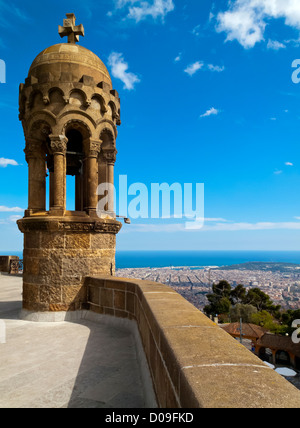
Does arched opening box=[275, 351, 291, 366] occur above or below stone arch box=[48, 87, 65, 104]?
below

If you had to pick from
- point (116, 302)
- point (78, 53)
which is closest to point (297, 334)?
point (116, 302)

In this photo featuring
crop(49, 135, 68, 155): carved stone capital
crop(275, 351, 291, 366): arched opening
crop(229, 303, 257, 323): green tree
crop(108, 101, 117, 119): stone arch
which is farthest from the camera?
crop(229, 303, 257, 323): green tree

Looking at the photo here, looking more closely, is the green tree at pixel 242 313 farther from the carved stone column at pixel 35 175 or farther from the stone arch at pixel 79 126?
the stone arch at pixel 79 126

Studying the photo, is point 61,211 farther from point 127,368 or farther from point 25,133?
point 127,368

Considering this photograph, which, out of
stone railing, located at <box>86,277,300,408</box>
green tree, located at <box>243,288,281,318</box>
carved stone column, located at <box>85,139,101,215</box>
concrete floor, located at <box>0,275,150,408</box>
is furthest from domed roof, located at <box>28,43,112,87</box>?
green tree, located at <box>243,288,281,318</box>

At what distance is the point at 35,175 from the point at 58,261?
7.31ft

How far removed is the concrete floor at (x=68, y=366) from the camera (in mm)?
2947

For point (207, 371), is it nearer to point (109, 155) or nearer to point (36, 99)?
point (109, 155)

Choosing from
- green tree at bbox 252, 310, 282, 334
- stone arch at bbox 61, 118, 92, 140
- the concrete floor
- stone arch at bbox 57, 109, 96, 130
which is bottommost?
green tree at bbox 252, 310, 282, 334

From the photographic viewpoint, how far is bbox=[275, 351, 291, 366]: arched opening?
107 feet

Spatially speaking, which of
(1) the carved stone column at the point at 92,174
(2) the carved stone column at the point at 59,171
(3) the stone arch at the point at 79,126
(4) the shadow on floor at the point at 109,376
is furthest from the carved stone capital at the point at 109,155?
(4) the shadow on floor at the point at 109,376

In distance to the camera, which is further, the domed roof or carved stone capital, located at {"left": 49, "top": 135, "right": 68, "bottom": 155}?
the domed roof

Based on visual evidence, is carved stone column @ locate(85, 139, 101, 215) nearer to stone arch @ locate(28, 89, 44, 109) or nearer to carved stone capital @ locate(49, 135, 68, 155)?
carved stone capital @ locate(49, 135, 68, 155)
